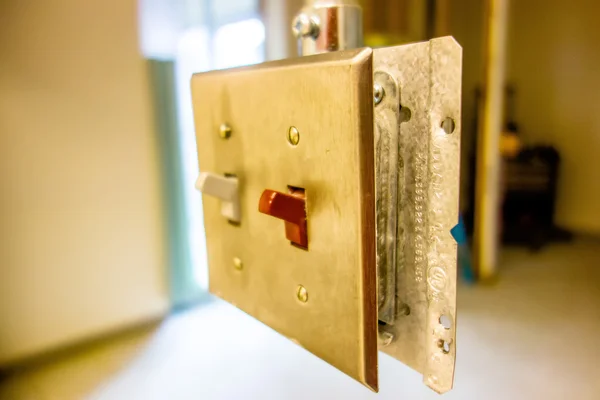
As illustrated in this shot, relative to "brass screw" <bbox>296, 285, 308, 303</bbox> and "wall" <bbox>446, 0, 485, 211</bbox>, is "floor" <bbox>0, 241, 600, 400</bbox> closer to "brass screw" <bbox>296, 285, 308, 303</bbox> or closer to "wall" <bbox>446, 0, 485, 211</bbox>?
"brass screw" <bbox>296, 285, 308, 303</bbox>

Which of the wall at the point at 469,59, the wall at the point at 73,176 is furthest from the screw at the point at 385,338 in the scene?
the wall at the point at 469,59

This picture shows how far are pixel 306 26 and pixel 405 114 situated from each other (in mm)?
93

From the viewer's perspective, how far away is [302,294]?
0.83 feet

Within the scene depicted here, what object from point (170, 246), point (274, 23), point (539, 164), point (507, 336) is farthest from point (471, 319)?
point (539, 164)

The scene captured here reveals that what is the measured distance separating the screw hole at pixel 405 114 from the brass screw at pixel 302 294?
0.11 metres

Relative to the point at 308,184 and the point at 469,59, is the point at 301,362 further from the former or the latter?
the point at 469,59

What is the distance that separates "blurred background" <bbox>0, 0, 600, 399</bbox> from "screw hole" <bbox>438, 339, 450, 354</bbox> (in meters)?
0.22

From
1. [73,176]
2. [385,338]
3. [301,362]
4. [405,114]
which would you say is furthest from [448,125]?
[73,176]

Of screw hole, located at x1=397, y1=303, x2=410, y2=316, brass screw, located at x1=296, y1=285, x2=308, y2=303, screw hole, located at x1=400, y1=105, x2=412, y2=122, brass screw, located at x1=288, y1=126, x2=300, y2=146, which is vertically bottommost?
screw hole, located at x1=397, y1=303, x2=410, y2=316

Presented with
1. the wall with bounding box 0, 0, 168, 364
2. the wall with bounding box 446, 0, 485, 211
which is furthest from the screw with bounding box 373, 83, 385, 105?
the wall with bounding box 446, 0, 485, 211

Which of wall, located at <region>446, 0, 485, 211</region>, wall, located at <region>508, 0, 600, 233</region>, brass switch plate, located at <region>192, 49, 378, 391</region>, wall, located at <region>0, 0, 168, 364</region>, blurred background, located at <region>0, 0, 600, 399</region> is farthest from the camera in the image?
wall, located at <region>446, 0, 485, 211</region>

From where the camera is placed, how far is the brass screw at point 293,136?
0.23 m

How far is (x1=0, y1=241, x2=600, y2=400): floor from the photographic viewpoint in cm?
50

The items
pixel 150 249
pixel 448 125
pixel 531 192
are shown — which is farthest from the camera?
pixel 531 192
